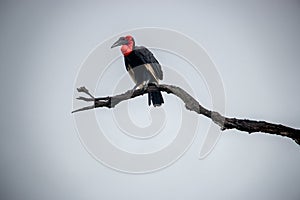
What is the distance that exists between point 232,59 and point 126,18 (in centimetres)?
A: 46

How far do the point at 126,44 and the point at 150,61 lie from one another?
11cm

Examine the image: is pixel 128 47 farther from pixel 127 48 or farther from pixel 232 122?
pixel 232 122

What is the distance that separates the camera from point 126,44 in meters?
1.11

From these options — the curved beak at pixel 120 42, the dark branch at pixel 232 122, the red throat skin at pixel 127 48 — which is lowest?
the dark branch at pixel 232 122

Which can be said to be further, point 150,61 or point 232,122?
point 150,61

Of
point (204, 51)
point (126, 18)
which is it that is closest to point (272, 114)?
point (204, 51)

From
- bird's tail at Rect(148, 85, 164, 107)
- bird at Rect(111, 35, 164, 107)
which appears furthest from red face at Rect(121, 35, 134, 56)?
bird's tail at Rect(148, 85, 164, 107)

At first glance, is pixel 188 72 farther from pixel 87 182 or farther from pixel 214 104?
pixel 87 182

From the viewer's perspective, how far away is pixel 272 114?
119cm

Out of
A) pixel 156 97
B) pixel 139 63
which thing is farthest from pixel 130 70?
pixel 156 97

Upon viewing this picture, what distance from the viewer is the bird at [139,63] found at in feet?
3.52

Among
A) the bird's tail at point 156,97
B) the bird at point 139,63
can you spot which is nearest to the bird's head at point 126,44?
the bird at point 139,63

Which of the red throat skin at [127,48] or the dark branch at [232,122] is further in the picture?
the red throat skin at [127,48]

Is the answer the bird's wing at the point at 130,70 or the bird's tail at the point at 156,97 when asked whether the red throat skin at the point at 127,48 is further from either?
the bird's tail at the point at 156,97
